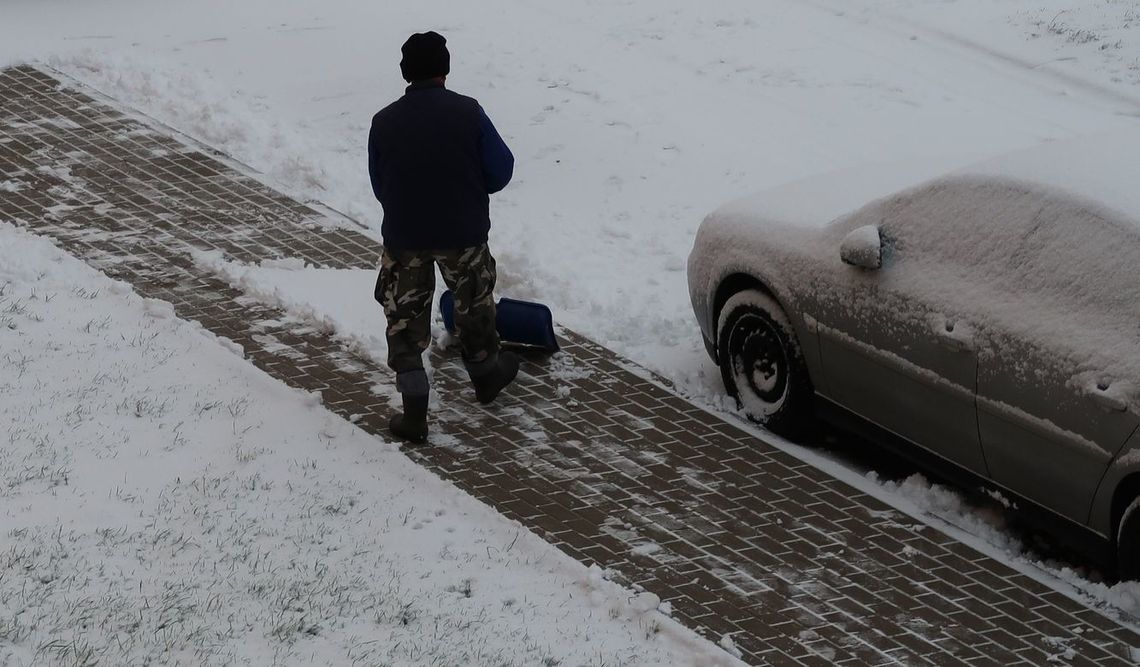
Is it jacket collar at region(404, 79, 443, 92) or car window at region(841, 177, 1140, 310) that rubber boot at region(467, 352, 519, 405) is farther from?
car window at region(841, 177, 1140, 310)

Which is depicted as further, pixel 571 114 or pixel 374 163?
pixel 571 114

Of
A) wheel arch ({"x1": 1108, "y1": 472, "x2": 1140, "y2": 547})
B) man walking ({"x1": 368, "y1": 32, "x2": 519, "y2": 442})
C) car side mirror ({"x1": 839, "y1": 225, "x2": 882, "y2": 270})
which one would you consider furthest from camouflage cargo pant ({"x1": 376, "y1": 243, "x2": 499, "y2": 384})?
wheel arch ({"x1": 1108, "y1": 472, "x2": 1140, "y2": 547})

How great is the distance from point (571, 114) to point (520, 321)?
484 cm

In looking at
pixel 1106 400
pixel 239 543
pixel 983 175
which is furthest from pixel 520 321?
pixel 1106 400

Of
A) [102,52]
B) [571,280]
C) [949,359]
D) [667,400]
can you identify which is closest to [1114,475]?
[949,359]

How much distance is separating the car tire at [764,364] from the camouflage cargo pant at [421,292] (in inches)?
51.5

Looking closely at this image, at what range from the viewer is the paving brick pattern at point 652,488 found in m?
A: 6.59

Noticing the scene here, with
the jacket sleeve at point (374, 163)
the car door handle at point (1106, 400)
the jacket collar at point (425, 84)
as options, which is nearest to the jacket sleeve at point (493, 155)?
the jacket collar at point (425, 84)

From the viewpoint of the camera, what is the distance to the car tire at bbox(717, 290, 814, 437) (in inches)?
322

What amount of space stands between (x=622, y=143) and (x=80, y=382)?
5735mm

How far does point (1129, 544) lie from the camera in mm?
6590

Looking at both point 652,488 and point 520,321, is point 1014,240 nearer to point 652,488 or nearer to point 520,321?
point 652,488

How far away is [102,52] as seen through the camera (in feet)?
46.6

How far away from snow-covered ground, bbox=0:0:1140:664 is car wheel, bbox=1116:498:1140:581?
39 cm
